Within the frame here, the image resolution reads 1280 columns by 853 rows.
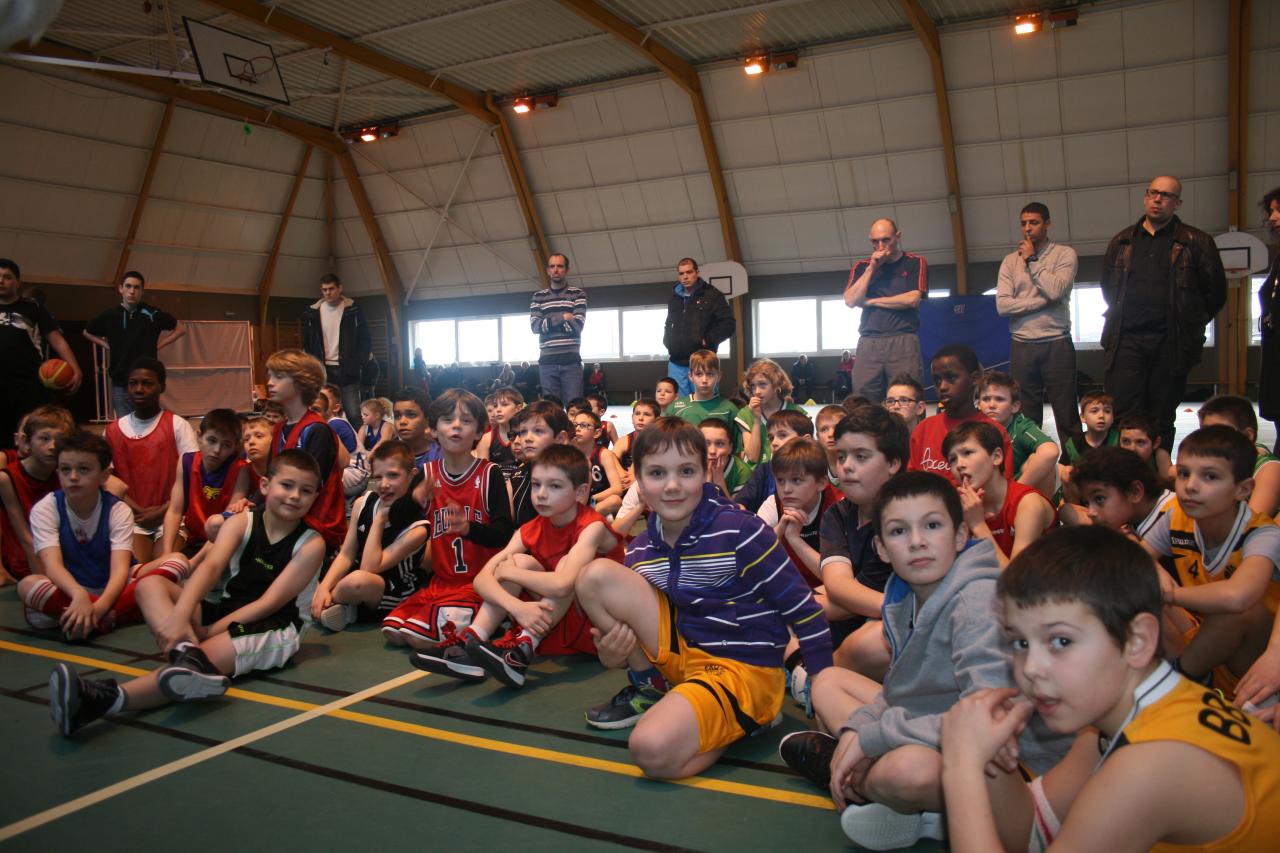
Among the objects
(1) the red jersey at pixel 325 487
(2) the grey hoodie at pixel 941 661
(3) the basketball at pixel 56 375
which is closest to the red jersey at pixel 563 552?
(1) the red jersey at pixel 325 487

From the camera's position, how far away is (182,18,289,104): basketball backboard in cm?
1334

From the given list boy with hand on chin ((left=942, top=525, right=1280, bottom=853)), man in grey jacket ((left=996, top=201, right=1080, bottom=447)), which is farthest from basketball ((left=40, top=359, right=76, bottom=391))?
boy with hand on chin ((left=942, top=525, right=1280, bottom=853))

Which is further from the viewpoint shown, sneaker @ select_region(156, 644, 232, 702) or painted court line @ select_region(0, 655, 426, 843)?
sneaker @ select_region(156, 644, 232, 702)

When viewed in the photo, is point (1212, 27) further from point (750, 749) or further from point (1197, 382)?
point (750, 749)

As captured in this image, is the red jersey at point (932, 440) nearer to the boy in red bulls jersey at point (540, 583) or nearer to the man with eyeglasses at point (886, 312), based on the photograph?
the boy in red bulls jersey at point (540, 583)

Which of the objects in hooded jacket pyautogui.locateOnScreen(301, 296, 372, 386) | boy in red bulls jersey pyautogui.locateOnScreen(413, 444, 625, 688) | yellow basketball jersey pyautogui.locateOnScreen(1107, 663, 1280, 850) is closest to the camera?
yellow basketball jersey pyautogui.locateOnScreen(1107, 663, 1280, 850)

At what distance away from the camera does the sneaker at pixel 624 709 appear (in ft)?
10.00

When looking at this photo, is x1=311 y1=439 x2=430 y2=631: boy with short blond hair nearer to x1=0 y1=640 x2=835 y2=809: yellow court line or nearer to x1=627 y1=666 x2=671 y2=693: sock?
x1=0 y1=640 x2=835 y2=809: yellow court line

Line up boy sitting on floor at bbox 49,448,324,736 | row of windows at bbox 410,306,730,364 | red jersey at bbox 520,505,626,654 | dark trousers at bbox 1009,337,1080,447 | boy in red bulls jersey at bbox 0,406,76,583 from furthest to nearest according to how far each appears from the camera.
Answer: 1. row of windows at bbox 410,306,730,364
2. dark trousers at bbox 1009,337,1080,447
3. boy in red bulls jersey at bbox 0,406,76,583
4. red jersey at bbox 520,505,626,654
5. boy sitting on floor at bbox 49,448,324,736

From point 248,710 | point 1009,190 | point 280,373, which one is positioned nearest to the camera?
point 248,710

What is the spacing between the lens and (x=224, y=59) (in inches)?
544

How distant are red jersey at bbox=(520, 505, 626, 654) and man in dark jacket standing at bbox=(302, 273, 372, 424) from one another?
660 centimetres

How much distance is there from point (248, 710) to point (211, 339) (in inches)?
812

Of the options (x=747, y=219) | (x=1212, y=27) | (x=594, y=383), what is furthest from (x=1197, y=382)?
(x=594, y=383)
